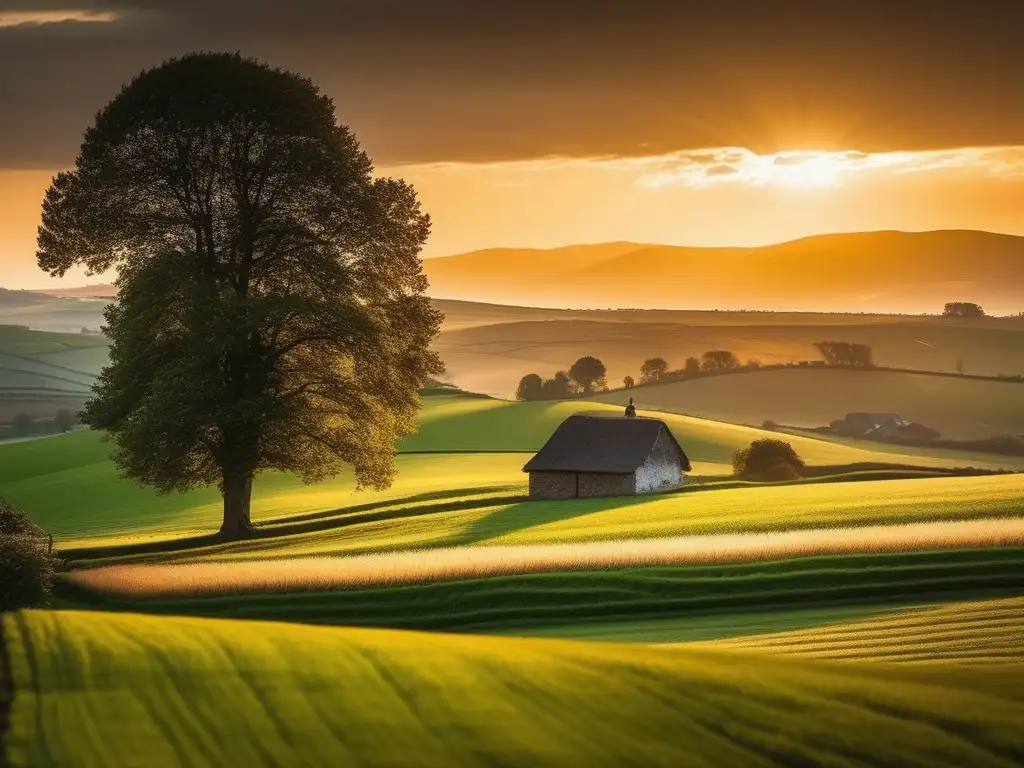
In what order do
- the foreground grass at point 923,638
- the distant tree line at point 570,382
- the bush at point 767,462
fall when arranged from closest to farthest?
the foreground grass at point 923,638 → the bush at point 767,462 → the distant tree line at point 570,382

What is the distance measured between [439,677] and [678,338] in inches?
6036

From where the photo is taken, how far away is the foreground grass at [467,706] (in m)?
15.0

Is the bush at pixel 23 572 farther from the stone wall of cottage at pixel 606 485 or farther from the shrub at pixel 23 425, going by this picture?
the shrub at pixel 23 425

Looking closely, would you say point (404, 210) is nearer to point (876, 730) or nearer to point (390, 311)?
point (390, 311)

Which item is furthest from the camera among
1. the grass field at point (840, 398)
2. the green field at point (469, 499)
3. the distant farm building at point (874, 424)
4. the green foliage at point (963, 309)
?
the green foliage at point (963, 309)

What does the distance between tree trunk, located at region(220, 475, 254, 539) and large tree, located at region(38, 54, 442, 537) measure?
0.46 feet

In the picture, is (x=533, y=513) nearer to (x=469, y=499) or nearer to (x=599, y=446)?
(x=469, y=499)

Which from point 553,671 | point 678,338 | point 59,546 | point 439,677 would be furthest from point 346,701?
point 678,338

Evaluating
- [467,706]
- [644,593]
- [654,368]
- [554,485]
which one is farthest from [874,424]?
[467,706]

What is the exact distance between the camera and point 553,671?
17875 mm

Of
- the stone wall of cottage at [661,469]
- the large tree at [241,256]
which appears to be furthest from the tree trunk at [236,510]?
the stone wall of cottage at [661,469]

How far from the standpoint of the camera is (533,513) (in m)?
50.0

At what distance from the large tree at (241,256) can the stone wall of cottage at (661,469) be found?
637 inches

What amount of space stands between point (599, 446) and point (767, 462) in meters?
18.7
